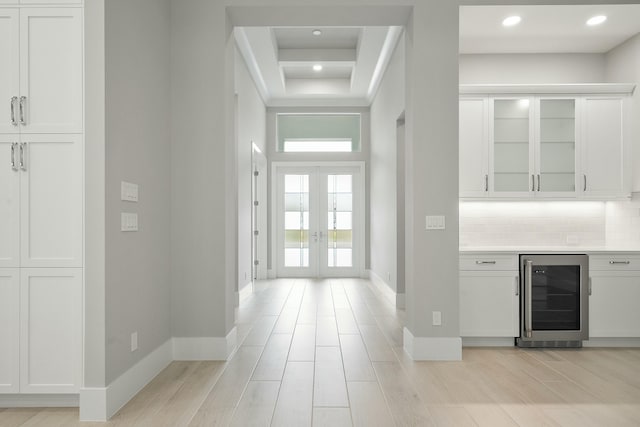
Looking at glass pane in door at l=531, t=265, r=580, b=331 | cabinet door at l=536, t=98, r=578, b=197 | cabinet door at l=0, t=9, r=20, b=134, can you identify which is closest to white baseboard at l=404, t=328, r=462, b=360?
glass pane in door at l=531, t=265, r=580, b=331

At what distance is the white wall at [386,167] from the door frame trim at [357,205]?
390mm

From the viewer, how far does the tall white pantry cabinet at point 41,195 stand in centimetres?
267

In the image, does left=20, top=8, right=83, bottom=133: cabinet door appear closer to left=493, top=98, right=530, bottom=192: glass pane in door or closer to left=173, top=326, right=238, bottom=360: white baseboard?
left=173, top=326, right=238, bottom=360: white baseboard

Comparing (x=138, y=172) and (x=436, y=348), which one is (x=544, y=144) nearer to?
(x=436, y=348)

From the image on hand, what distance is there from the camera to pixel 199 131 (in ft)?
12.3

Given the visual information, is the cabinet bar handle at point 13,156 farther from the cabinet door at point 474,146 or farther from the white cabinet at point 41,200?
the cabinet door at point 474,146

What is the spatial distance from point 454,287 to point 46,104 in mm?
3220

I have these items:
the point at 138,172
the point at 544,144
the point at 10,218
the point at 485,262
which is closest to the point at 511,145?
the point at 544,144

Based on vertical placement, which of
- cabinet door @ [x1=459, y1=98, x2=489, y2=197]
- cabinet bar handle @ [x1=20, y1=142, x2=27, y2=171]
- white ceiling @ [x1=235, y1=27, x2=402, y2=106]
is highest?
white ceiling @ [x1=235, y1=27, x2=402, y2=106]

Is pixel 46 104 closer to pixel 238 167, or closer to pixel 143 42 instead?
pixel 143 42

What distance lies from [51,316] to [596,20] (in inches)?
193

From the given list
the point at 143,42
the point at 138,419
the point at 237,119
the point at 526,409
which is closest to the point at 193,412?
the point at 138,419

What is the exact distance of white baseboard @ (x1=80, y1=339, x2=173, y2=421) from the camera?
2586 millimetres

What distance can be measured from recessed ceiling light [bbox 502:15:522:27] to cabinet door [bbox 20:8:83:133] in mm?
3412
